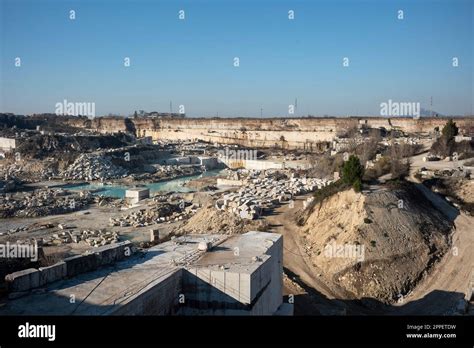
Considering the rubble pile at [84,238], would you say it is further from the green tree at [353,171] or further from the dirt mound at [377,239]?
the green tree at [353,171]

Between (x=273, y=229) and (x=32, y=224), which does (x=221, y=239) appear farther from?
(x=32, y=224)

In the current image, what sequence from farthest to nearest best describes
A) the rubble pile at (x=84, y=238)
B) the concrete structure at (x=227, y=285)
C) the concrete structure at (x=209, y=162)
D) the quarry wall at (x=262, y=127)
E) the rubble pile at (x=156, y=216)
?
the quarry wall at (x=262, y=127), the concrete structure at (x=209, y=162), the rubble pile at (x=156, y=216), the rubble pile at (x=84, y=238), the concrete structure at (x=227, y=285)

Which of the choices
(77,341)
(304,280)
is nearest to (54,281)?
(77,341)

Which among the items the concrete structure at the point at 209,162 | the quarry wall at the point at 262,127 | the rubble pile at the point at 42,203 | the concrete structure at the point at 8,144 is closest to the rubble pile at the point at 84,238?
the rubble pile at the point at 42,203

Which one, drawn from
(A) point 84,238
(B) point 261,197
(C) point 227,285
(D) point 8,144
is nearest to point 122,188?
(B) point 261,197

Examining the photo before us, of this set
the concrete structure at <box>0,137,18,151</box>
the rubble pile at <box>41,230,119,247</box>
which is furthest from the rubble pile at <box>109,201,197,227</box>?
the concrete structure at <box>0,137,18,151</box>

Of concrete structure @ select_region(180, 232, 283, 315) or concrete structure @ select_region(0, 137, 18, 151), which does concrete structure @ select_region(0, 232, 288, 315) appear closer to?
concrete structure @ select_region(180, 232, 283, 315)
